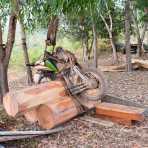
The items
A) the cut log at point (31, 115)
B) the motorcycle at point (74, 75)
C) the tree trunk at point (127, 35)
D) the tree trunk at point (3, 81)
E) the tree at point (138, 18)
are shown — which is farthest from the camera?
the tree at point (138, 18)

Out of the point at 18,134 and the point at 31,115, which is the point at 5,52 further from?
the point at 18,134

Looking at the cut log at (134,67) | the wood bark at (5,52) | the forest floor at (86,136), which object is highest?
the wood bark at (5,52)

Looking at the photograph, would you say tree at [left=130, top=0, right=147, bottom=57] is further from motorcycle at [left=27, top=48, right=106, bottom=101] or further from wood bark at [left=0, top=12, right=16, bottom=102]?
wood bark at [left=0, top=12, right=16, bottom=102]

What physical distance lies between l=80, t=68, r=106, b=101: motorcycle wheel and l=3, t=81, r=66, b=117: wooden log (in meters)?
0.48

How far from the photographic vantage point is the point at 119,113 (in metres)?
4.32

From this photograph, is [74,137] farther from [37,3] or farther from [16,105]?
[37,3]

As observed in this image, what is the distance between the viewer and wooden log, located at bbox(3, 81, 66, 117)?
394cm

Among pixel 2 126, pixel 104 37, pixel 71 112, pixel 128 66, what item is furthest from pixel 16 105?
pixel 104 37

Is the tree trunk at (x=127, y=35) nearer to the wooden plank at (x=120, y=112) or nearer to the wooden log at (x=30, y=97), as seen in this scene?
the wooden plank at (x=120, y=112)

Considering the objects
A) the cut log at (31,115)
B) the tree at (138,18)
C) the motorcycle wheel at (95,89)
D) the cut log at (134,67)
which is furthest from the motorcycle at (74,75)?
the tree at (138,18)

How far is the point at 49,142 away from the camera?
3.91 meters

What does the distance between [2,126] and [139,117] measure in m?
1.70

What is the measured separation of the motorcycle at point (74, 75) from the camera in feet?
15.7

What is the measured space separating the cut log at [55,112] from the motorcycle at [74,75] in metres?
0.39
